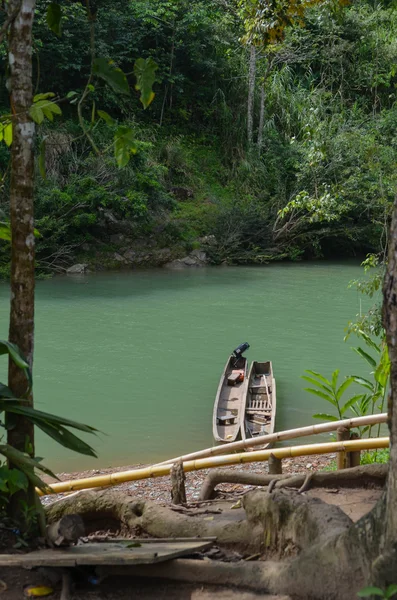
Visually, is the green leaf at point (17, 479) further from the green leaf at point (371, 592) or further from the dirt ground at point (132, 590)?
the green leaf at point (371, 592)

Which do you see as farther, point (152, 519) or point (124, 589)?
point (152, 519)

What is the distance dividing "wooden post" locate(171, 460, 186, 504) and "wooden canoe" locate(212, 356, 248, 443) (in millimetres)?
3446

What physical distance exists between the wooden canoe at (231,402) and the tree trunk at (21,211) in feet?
15.3

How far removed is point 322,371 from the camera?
11.0m

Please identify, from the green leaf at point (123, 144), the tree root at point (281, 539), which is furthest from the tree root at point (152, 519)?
the green leaf at point (123, 144)

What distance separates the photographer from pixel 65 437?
8.89 ft

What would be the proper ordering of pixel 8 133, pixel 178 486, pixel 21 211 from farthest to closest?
pixel 178 486, pixel 8 133, pixel 21 211

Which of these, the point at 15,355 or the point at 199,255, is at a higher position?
the point at 15,355

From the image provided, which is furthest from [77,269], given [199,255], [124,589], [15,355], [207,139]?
[124,589]

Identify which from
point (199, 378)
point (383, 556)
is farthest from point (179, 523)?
point (199, 378)

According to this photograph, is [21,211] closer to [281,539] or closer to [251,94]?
[281,539]

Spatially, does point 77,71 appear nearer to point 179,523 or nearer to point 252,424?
point 252,424

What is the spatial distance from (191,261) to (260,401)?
13.8m

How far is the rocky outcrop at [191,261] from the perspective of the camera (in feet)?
72.1
